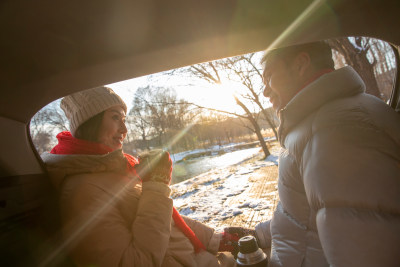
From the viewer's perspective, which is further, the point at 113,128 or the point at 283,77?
the point at 113,128

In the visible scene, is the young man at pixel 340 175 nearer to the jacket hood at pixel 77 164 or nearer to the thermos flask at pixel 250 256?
the thermos flask at pixel 250 256

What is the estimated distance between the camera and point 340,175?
843mm

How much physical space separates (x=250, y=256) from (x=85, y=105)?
164cm

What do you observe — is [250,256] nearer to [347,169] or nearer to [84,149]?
[347,169]

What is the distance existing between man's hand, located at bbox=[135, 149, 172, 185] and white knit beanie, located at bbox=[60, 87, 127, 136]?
514 mm

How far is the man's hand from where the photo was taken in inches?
65.2

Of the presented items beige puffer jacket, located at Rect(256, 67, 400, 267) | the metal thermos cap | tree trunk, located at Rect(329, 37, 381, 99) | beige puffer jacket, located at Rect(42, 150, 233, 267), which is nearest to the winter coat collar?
beige puffer jacket, located at Rect(256, 67, 400, 267)

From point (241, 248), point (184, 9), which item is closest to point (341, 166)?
point (184, 9)

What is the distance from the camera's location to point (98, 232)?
1237mm

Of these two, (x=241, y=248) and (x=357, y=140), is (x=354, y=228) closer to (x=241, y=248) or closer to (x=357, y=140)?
(x=357, y=140)

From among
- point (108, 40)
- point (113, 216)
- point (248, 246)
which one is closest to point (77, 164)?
point (113, 216)

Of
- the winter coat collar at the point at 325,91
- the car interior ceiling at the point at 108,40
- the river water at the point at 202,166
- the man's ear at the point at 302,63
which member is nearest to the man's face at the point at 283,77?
the man's ear at the point at 302,63

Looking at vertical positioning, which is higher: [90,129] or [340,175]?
[90,129]

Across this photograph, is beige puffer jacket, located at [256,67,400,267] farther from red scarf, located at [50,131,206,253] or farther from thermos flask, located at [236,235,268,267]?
red scarf, located at [50,131,206,253]
